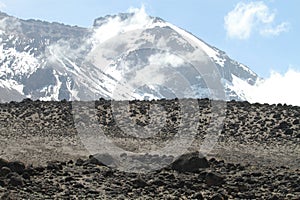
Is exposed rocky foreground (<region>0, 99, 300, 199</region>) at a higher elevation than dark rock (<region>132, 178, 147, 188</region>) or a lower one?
higher

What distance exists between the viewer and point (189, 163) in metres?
26.0

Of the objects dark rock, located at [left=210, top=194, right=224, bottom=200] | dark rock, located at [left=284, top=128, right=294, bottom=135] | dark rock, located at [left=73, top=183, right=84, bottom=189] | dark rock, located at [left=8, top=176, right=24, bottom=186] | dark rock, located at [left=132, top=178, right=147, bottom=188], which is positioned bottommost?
dark rock, located at [left=8, top=176, right=24, bottom=186]

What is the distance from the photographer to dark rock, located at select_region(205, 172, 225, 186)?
23.2 metres

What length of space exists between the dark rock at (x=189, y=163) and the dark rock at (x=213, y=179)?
229cm

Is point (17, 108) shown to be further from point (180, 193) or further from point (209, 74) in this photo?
point (180, 193)

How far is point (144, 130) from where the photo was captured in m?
44.3

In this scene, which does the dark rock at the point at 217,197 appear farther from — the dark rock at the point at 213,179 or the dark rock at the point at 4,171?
the dark rock at the point at 4,171

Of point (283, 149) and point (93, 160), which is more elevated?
point (283, 149)

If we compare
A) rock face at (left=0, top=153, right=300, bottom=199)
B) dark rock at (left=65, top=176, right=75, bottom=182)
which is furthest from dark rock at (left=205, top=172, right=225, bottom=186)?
dark rock at (left=65, top=176, right=75, bottom=182)

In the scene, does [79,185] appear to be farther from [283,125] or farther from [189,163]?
[283,125]

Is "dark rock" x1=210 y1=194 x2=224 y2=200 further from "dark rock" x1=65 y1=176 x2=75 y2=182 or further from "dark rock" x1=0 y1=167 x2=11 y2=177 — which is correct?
"dark rock" x1=0 y1=167 x2=11 y2=177

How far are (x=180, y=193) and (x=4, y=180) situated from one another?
237 inches

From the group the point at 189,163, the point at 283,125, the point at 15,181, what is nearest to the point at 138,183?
the point at 189,163

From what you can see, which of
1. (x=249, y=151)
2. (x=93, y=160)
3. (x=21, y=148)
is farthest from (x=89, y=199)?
(x=249, y=151)
